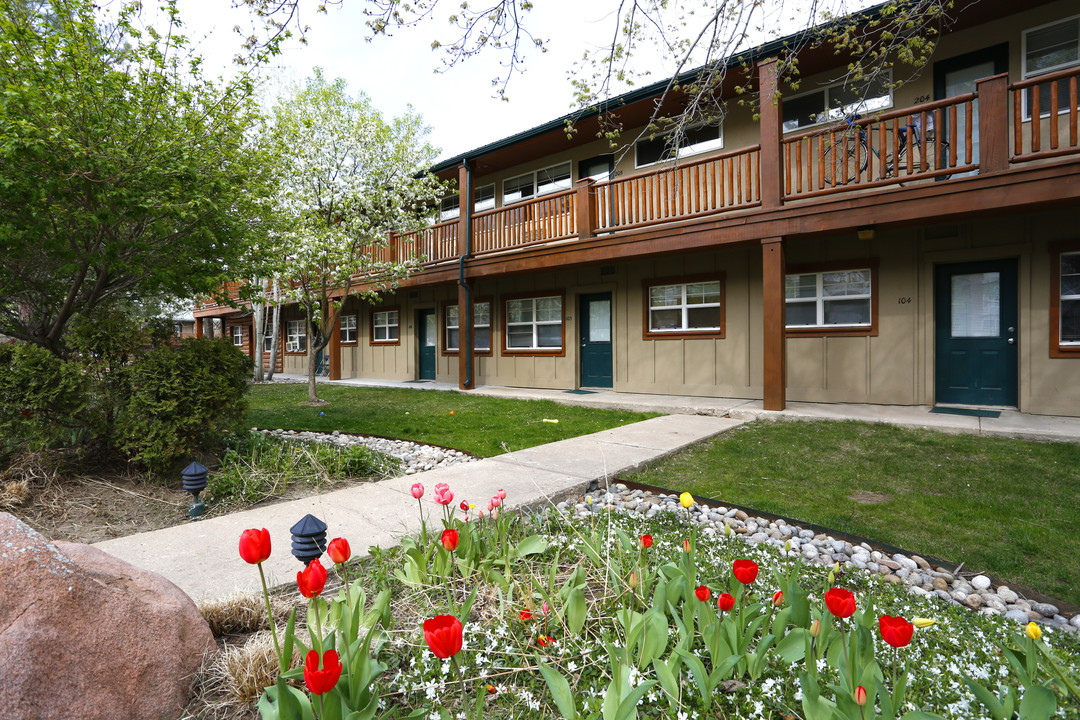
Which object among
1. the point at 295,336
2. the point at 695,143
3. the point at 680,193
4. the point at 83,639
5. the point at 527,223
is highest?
the point at 695,143

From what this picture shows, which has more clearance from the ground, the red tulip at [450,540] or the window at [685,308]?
the window at [685,308]

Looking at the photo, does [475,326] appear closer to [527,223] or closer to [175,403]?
[527,223]

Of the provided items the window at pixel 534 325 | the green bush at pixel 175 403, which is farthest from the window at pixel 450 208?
the green bush at pixel 175 403

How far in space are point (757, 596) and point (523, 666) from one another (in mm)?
1033

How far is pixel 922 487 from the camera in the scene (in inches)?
175

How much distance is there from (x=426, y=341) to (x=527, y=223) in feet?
18.8

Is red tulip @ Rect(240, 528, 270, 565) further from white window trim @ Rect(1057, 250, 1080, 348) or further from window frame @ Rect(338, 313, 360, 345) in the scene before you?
window frame @ Rect(338, 313, 360, 345)

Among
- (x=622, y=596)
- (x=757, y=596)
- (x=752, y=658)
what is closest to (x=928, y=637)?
(x=757, y=596)

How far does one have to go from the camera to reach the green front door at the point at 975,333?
7555 millimetres

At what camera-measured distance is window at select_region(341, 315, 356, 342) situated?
17.7m

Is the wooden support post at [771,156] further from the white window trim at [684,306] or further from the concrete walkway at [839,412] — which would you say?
the concrete walkway at [839,412]

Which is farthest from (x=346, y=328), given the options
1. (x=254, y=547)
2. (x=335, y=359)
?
(x=254, y=547)

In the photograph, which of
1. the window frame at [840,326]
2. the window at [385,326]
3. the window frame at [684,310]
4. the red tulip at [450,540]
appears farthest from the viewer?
the window at [385,326]

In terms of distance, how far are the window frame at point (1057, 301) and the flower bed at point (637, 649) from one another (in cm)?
698
